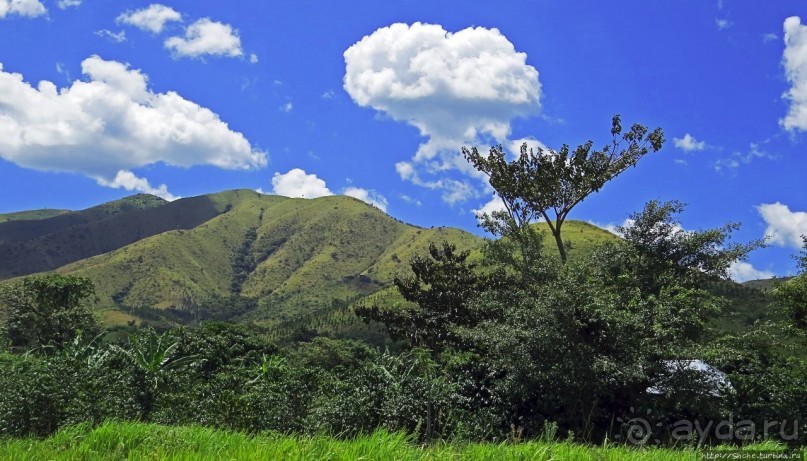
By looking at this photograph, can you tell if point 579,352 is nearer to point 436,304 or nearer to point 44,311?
point 436,304

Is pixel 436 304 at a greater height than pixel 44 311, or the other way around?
pixel 436 304

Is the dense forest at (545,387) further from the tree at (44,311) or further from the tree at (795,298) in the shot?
the tree at (44,311)

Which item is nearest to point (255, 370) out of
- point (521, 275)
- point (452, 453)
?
point (521, 275)

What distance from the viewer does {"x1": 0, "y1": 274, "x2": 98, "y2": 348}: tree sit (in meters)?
47.6

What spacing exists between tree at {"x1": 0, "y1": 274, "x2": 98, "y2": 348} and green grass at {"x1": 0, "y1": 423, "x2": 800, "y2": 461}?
46430mm

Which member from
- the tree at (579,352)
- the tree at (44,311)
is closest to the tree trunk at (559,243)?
the tree at (579,352)

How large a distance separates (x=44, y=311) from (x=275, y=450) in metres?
52.7

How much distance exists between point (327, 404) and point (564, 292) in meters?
7.15

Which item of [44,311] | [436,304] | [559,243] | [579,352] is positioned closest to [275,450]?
[579,352]

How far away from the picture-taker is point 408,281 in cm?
2670

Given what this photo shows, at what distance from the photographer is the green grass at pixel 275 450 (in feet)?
19.4

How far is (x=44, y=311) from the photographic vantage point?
48.7m

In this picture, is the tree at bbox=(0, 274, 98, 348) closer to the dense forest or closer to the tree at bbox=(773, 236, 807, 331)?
the dense forest

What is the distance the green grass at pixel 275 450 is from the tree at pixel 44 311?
46430 mm
